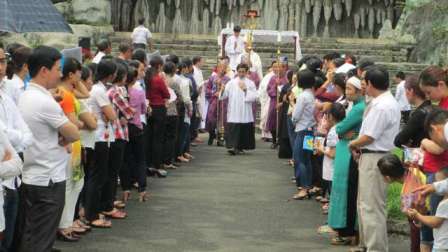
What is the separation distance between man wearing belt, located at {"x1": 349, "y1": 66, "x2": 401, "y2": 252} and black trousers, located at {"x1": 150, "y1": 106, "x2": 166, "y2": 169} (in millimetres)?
5831

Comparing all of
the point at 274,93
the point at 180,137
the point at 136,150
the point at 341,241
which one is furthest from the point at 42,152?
the point at 274,93

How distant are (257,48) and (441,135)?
76.0 ft

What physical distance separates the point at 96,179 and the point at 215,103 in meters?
9.47

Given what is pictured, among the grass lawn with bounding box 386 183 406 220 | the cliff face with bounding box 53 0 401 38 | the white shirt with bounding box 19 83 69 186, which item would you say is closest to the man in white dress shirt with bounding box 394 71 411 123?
the grass lawn with bounding box 386 183 406 220

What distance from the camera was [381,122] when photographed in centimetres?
887

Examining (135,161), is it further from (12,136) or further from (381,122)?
(12,136)

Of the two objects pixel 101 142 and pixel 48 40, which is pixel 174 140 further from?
pixel 48 40

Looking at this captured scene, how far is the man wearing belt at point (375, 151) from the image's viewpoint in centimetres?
890

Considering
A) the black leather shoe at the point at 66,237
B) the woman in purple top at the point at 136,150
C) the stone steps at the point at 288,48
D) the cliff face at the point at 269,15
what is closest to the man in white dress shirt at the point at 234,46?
the stone steps at the point at 288,48

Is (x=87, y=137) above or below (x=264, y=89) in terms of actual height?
above

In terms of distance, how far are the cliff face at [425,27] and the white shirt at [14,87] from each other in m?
19.1

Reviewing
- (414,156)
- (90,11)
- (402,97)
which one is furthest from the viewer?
(90,11)

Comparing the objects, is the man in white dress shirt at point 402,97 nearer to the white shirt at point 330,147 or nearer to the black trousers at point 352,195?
the white shirt at point 330,147

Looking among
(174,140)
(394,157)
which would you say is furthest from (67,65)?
(174,140)
